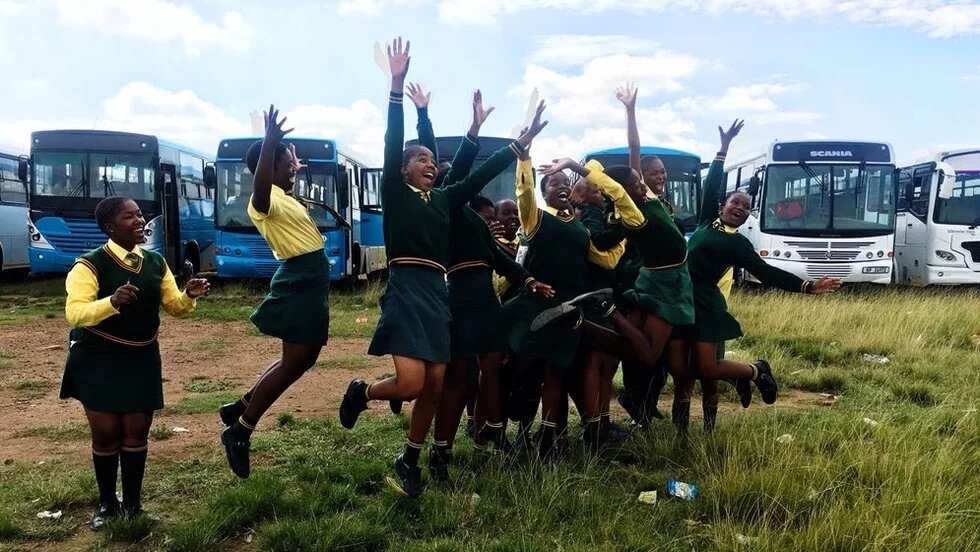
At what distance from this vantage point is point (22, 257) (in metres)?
17.1

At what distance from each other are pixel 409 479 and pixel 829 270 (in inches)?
483

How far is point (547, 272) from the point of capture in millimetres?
4594

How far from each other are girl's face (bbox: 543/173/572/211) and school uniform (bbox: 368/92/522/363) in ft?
2.23

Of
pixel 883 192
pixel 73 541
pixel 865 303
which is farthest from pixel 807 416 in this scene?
pixel 883 192

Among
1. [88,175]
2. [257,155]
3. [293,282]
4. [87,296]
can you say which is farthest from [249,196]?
[87,296]

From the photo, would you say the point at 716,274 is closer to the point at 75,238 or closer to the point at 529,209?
the point at 529,209

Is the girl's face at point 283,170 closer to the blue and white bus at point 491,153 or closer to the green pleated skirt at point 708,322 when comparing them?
the green pleated skirt at point 708,322

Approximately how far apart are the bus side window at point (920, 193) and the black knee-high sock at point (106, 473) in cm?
1504

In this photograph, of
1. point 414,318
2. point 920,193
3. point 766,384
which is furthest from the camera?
point 920,193

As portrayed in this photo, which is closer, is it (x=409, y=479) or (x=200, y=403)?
(x=409, y=479)

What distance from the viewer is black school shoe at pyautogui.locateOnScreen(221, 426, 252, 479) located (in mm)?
4082

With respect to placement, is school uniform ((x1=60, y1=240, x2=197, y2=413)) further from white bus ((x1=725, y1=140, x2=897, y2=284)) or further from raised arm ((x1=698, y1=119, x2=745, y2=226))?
white bus ((x1=725, y1=140, x2=897, y2=284))

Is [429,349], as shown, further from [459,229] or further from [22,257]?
[22,257]

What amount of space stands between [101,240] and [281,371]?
38.7ft
